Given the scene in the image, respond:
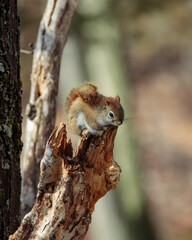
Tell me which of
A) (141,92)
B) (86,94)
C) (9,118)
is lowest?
(9,118)

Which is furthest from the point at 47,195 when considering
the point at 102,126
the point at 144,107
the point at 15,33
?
the point at 144,107

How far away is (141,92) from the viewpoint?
10.8 meters

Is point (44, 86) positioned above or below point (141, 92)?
below

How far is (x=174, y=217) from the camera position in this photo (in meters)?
7.18

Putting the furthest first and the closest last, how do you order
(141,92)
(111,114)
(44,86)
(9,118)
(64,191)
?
1. (141,92)
2. (44,86)
3. (111,114)
4. (9,118)
5. (64,191)

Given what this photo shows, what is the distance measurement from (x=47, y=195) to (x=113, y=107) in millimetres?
578

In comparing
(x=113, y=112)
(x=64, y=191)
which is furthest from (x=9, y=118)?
(x=113, y=112)

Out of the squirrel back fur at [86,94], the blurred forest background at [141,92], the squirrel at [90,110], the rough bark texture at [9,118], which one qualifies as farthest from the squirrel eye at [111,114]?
the rough bark texture at [9,118]

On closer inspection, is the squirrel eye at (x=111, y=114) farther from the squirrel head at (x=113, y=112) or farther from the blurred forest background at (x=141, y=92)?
the blurred forest background at (x=141, y=92)

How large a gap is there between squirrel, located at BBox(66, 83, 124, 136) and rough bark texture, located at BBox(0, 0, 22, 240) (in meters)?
0.33

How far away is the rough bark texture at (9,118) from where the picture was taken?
1878mm

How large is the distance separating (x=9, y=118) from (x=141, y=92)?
29.5 ft

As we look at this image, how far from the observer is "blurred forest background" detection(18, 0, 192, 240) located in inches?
223

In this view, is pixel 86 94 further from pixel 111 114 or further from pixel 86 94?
pixel 111 114
